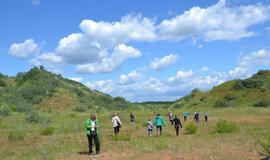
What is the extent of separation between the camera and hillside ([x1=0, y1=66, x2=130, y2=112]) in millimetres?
62225

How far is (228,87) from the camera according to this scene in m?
83.9

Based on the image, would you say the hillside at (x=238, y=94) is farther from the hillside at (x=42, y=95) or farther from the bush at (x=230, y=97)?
the hillside at (x=42, y=95)

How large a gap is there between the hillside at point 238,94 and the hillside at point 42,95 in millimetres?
23639

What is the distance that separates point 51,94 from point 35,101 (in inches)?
181

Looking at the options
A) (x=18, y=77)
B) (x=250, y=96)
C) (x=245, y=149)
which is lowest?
(x=245, y=149)

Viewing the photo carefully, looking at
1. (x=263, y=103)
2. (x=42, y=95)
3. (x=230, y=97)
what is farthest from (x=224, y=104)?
(x=42, y=95)

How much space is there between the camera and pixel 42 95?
227 feet

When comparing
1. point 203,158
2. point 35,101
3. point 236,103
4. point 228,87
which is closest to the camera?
point 203,158

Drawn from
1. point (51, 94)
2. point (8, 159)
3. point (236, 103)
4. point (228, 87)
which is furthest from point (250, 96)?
point (8, 159)

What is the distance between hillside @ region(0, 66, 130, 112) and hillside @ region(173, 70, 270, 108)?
2364 centimetres

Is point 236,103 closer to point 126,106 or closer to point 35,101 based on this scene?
point 126,106

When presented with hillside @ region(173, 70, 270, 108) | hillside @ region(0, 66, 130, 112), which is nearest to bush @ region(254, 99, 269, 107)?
hillside @ region(173, 70, 270, 108)

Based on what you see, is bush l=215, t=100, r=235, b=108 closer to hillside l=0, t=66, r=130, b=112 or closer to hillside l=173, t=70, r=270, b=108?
hillside l=173, t=70, r=270, b=108

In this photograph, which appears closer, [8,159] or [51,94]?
[8,159]
